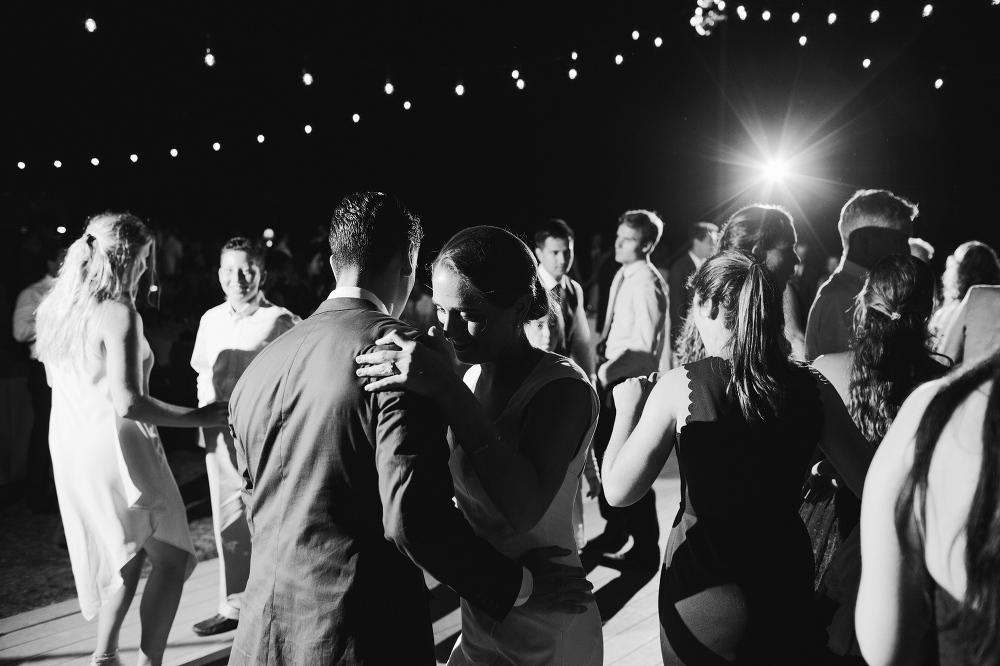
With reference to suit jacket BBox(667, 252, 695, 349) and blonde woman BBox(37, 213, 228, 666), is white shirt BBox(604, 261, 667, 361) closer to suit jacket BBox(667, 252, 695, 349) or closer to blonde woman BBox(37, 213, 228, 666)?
suit jacket BBox(667, 252, 695, 349)

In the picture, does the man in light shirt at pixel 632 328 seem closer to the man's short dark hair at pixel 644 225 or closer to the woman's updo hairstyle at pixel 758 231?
the man's short dark hair at pixel 644 225

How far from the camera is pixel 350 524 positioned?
1.19 m

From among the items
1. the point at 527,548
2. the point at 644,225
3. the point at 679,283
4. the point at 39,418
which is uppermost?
the point at 644,225

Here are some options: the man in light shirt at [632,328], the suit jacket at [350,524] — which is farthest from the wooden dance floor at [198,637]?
the suit jacket at [350,524]

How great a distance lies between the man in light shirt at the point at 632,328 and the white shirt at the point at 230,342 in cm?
175

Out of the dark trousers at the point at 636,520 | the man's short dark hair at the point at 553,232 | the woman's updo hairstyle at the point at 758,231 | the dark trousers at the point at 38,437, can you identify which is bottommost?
the dark trousers at the point at 636,520

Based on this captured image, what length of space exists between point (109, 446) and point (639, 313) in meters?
2.52

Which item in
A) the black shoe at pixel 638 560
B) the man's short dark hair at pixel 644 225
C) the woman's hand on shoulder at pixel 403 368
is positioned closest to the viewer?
the woman's hand on shoulder at pixel 403 368

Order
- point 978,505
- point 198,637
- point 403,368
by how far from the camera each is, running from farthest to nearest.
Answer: point 198,637 → point 403,368 → point 978,505

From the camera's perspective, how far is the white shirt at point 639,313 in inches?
147

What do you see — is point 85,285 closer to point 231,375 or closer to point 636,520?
point 231,375

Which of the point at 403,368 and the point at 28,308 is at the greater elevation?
the point at 28,308

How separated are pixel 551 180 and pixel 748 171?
338 centimetres

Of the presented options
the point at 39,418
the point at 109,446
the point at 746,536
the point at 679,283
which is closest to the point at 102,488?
the point at 109,446
